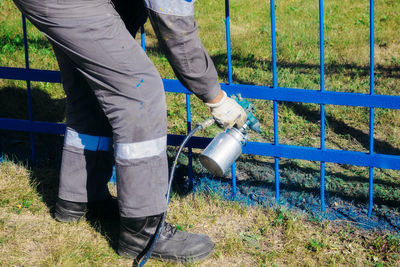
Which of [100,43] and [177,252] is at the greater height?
[100,43]

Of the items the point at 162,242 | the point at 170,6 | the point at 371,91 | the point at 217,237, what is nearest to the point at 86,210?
the point at 162,242

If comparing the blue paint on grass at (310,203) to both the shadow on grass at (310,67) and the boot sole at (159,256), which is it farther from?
the shadow on grass at (310,67)

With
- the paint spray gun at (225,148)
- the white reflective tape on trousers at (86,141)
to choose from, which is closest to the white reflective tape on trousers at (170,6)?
the paint spray gun at (225,148)

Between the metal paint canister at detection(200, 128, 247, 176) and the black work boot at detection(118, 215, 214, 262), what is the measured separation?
1.24 feet

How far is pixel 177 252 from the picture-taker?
2.63m

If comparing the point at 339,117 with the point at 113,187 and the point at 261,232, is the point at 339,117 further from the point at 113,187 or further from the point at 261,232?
the point at 113,187

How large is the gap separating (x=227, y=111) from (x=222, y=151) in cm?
22

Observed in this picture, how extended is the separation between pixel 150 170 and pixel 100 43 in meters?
0.63

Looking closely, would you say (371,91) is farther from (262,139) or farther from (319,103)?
(262,139)

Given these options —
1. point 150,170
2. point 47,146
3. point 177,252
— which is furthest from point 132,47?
point 47,146

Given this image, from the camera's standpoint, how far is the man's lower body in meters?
2.21

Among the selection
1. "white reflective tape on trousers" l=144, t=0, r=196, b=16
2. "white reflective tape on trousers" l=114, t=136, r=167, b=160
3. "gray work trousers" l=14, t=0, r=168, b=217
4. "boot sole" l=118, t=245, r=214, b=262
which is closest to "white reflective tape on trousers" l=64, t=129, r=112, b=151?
"gray work trousers" l=14, t=0, r=168, b=217

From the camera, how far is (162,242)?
2643 mm

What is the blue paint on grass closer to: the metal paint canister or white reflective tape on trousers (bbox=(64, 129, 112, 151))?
the metal paint canister
